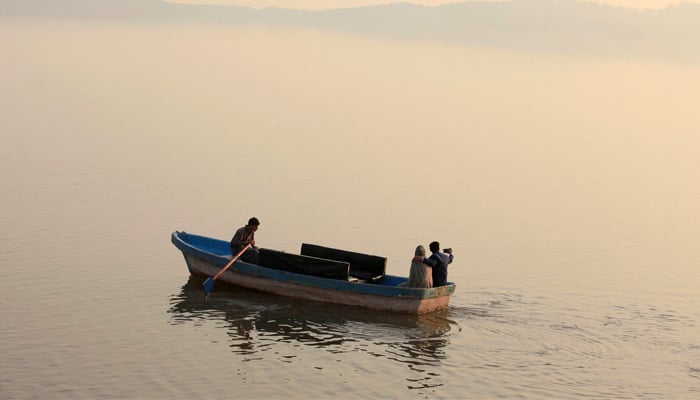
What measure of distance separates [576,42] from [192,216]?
164907mm

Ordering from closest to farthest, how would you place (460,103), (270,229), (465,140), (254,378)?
(254,378) → (270,229) → (465,140) → (460,103)

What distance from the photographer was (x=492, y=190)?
43281mm

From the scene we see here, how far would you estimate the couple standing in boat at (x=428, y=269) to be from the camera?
25078mm

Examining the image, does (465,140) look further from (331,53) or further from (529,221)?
(331,53)

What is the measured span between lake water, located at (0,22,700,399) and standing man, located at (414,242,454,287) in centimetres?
78

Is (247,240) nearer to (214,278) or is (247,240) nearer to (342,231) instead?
(214,278)

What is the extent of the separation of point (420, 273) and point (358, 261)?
2003mm

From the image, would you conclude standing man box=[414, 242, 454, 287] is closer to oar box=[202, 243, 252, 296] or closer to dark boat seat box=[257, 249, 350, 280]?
dark boat seat box=[257, 249, 350, 280]

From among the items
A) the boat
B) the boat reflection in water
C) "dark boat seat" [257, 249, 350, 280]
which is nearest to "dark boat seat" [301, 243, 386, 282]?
the boat

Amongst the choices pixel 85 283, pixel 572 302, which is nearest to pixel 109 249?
pixel 85 283

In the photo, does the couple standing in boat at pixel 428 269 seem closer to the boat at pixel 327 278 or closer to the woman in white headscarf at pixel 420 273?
the woman in white headscarf at pixel 420 273

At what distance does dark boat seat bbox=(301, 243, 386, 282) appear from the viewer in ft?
86.8

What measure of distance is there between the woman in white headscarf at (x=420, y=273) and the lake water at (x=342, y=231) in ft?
2.65

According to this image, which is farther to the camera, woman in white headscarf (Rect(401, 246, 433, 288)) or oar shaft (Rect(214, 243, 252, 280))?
oar shaft (Rect(214, 243, 252, 280))
